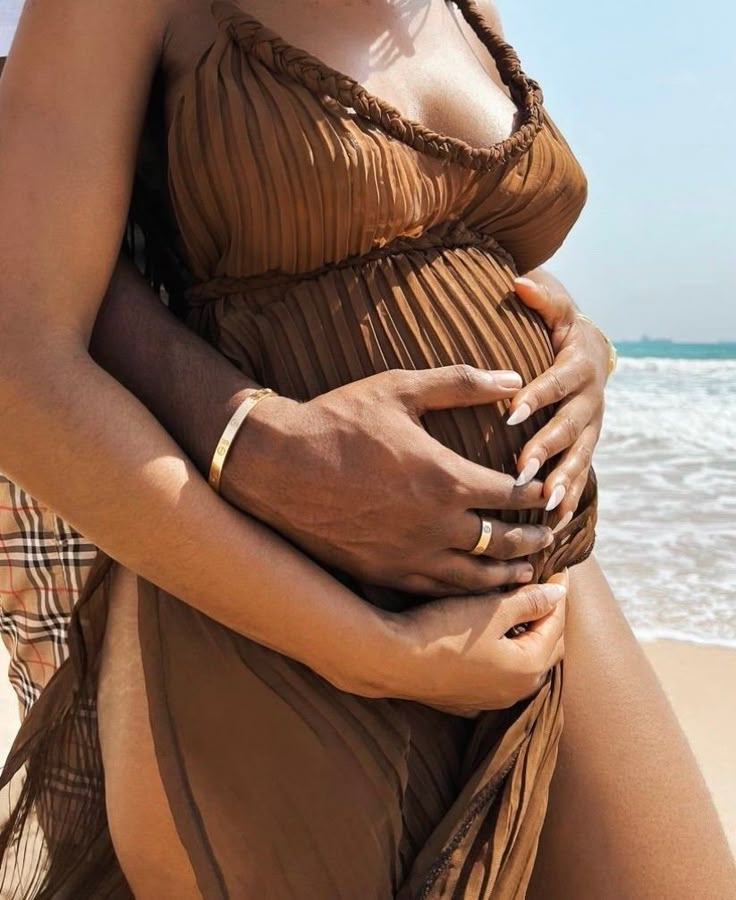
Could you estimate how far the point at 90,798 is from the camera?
1.30 meters

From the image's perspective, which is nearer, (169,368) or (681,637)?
(169,368)

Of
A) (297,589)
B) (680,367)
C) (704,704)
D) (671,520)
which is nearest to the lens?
(297,589)

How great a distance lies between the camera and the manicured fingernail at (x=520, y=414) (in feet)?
3.82

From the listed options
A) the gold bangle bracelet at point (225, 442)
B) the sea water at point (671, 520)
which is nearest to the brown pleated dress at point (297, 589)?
the gold bangle bracelet at point (225, 442)

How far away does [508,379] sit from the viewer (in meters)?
1.18

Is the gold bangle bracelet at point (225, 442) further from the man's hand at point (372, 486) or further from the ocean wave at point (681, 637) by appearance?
the ocean wave at point (681, 637)

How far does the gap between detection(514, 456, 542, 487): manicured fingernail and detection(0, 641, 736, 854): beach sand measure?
5.37ft

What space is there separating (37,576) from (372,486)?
0.61 metres

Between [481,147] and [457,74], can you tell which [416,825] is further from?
[457,74]

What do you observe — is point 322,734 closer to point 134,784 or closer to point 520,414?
point 134,784

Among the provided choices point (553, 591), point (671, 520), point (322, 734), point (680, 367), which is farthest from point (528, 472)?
point (680, 367)

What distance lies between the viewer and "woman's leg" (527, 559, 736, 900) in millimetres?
1240

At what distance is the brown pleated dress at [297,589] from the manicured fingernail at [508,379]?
35mm

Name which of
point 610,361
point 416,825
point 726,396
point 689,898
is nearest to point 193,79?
point 610,361
